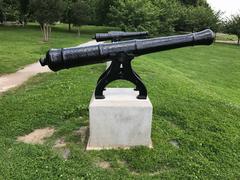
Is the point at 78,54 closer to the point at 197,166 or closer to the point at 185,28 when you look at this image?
the point at 197,166

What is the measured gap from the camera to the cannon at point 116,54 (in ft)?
18.1

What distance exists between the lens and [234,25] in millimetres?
41094

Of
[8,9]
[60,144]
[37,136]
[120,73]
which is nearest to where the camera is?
[120,73]

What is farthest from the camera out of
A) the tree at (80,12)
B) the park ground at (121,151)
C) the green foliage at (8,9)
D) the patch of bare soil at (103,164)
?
the green foliage at (8,9)

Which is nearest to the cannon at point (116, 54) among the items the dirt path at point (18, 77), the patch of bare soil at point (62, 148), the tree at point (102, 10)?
the patch of bare soil at point (62, 148)

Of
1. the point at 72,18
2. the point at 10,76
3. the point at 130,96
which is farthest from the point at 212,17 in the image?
the point at 130,96

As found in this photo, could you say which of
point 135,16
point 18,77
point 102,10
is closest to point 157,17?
point 135,16

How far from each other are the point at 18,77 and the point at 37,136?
6.30 metres

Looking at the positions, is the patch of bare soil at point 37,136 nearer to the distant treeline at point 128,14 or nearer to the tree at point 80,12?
the distant treeline at point 128,14

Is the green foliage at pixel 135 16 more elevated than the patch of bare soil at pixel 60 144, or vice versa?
the green foliage at pixel 135 16

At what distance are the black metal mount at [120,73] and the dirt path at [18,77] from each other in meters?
5.15

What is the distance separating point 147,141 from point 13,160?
211 centimetres

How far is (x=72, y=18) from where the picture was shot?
35.7m

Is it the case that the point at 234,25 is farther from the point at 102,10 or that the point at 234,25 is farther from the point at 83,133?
the point at 83,133
